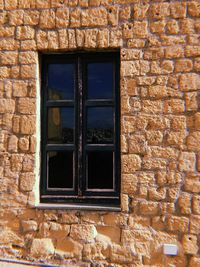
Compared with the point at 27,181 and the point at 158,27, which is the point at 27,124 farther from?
the point at 158,27

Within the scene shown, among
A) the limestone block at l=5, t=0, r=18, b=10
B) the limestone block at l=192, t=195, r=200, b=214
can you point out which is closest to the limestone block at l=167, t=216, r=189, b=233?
the limestone block at l=192, t=195, r=200, b=214

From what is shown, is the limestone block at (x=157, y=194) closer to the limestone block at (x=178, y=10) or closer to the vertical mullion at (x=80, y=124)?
the vertical mullion at (x=80, y=124)

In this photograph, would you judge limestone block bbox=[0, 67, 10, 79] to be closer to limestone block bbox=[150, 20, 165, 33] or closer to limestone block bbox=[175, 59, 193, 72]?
limestone block bbox=[150, 20, 165, 33]

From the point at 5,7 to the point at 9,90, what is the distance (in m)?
0.98

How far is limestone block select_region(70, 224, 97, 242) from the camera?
3.53m

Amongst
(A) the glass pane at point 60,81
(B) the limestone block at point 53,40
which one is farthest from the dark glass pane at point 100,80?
(B) the limestone block at point 53,40

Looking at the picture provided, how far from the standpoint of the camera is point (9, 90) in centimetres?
381

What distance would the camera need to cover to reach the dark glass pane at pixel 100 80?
12.4 ft

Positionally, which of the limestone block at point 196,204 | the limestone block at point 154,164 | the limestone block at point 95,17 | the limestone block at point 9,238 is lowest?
the limestone block at point 9,238

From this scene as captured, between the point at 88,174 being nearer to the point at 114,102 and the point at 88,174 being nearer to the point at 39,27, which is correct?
the point at 114,102

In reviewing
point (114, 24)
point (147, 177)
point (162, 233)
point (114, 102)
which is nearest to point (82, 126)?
point (114, 102)

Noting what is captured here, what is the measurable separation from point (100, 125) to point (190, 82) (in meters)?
1.08

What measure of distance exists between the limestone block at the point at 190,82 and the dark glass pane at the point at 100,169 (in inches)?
41.8

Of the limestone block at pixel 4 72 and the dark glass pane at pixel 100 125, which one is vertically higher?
the limestone block at pixel 4 72
